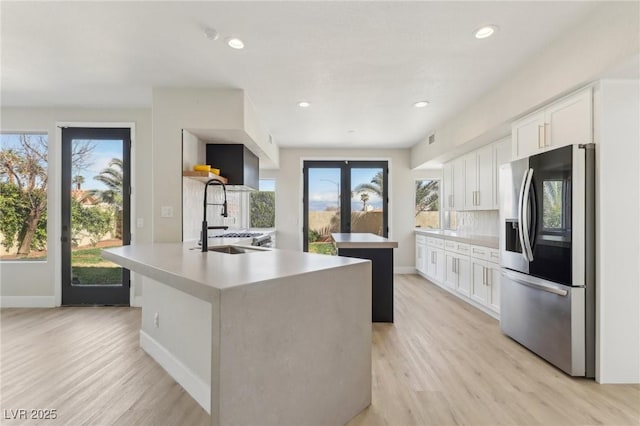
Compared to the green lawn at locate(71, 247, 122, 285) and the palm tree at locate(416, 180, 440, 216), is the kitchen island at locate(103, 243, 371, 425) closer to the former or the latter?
the green lawn at locate(71, 247, 122, 285)

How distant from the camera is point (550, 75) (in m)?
2.45

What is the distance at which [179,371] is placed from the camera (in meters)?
2.18

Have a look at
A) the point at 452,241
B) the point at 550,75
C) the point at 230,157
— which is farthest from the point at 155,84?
the point at 452,241

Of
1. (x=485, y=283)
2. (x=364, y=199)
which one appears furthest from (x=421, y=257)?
(x=485, y=283)

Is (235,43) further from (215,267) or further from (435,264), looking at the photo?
(435,264)

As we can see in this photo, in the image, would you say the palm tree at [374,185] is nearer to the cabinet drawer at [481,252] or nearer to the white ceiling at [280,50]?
the white ceiling at [280,50]

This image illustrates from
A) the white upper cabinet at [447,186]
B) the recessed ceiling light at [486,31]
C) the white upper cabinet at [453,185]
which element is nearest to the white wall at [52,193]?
the recessed ceiling light at [486,31]

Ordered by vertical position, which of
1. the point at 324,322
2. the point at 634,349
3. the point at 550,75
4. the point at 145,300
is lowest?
the point at 634,349

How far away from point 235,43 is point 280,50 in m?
0.37

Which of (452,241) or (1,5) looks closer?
(1,5)

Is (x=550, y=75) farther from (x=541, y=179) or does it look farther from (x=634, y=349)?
(x=634, y=349)

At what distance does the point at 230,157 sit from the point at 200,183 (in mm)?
531

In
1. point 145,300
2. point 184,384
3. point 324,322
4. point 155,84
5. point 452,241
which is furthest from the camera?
point 452,241

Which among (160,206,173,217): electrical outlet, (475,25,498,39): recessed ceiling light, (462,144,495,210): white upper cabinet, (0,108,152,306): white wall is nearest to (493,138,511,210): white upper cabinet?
(462,144,495,210): white upper cabinet
